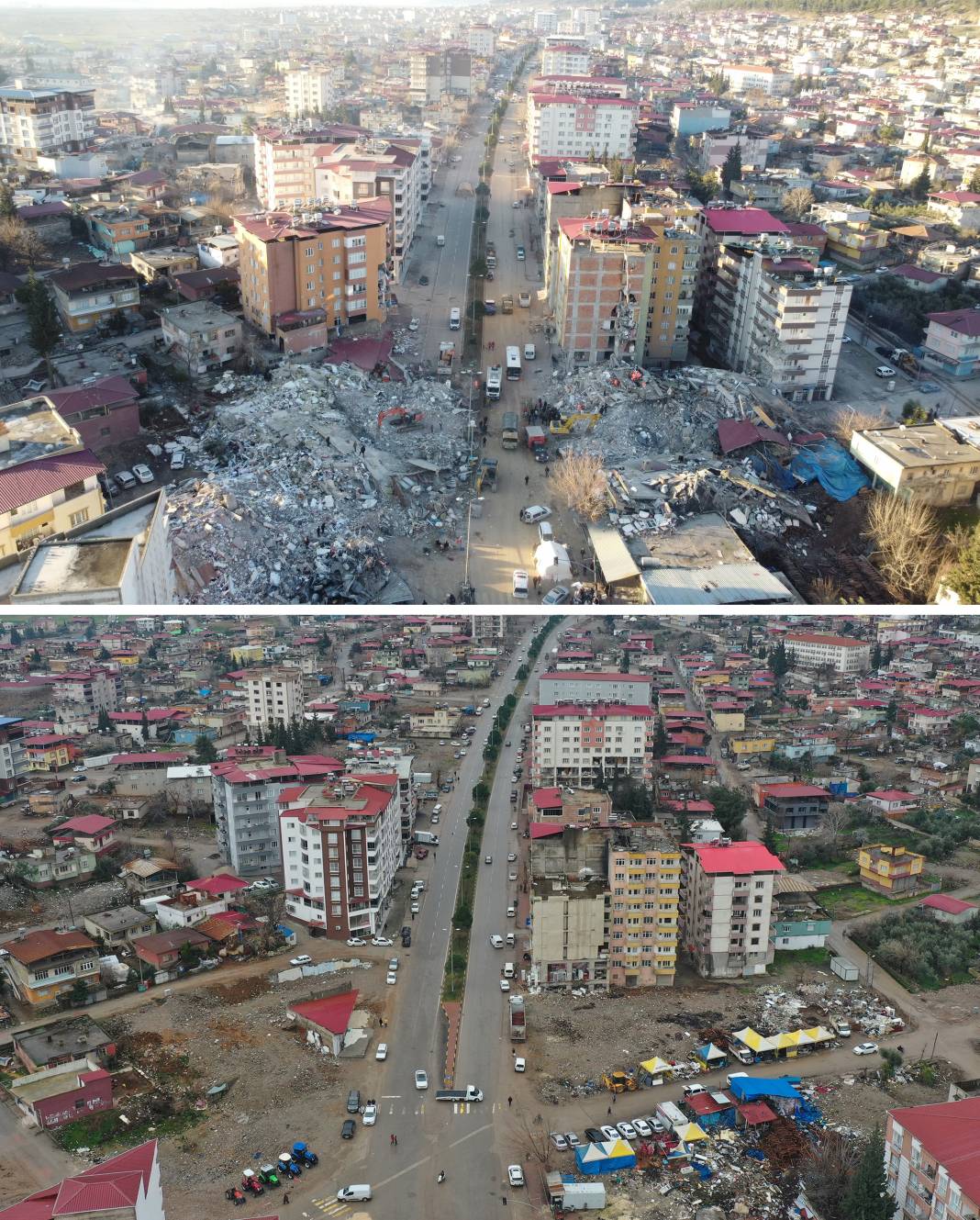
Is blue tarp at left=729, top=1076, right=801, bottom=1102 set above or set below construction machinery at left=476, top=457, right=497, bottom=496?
below

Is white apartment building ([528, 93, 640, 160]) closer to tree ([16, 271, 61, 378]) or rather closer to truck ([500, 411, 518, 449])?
truck ([500, 411, 518, 449])

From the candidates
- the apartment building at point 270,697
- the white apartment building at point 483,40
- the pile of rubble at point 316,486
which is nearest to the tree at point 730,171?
the pile of rubble at point 316,486

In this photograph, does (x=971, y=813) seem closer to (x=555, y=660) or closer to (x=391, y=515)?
(x=555, y=660)

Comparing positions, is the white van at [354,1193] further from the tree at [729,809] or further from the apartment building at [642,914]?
the tree at [729,809]

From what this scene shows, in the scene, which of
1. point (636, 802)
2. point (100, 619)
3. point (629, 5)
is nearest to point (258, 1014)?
point (100, 619)

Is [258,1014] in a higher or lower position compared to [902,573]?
lower

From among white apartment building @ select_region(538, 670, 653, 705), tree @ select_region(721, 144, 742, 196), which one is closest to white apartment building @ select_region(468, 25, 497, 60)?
tree @ select_region(721, 144, 742, 196)

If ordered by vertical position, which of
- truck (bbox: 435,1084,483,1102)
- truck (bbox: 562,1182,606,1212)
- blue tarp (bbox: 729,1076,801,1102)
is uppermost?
truck (bbox: 562,1182,606,1212)

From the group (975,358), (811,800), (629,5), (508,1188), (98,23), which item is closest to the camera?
(508,1188)
